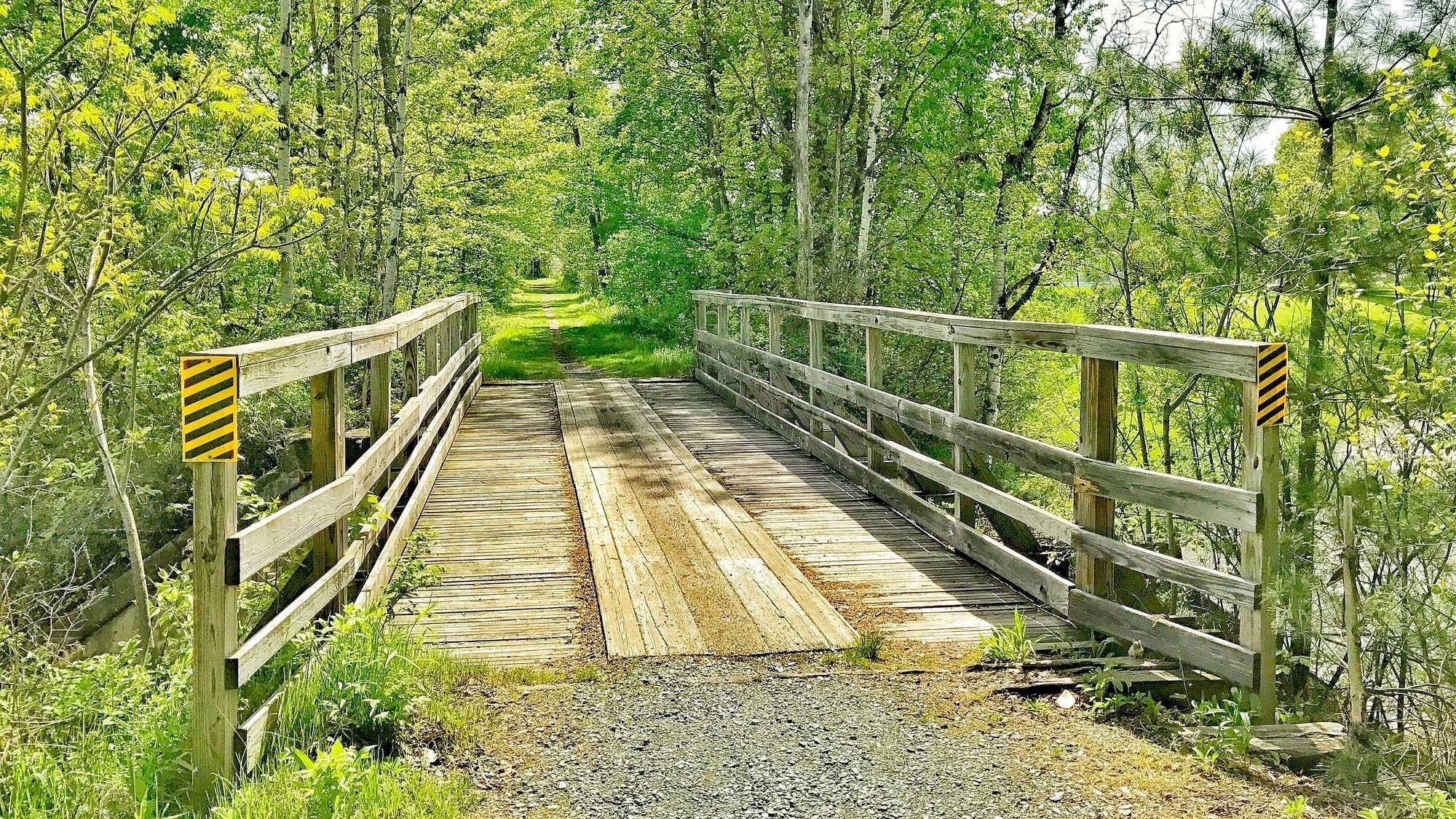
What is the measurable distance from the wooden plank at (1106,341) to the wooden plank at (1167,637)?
105cm

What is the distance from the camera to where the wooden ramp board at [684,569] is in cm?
528

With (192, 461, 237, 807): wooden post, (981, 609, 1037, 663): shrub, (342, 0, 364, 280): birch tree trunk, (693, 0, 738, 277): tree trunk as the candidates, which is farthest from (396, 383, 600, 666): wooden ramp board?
(693, 0, 738, 277): tree trunk

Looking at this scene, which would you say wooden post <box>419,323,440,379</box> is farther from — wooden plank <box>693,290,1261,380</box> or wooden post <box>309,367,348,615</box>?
wooden post <box>309,367,348,615</box>

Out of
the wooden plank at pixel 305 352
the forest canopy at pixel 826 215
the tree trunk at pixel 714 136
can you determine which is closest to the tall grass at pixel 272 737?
the forest canopy at pixel 826 215

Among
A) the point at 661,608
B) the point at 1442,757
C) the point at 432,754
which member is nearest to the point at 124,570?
the point at 661,608

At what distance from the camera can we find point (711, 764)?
3957mm

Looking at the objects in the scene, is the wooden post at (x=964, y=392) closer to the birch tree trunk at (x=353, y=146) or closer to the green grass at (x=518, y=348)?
the birch tree trunk at (x=353, y=146)

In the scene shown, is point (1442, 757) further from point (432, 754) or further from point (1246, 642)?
point (432, 754)

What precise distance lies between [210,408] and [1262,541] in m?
3.65

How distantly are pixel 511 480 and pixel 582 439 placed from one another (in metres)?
2.04

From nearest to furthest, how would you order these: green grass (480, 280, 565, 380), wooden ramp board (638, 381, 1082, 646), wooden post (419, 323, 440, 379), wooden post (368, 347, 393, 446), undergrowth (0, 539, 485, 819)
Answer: undergrowth (0, 539, 485, 819), wooden ramp board (638, 381, 1082, 646), wooden post (368, 347, 393, 446), wooden post (419, 323, 440, 379), green grass (480, 280, 565, 380)

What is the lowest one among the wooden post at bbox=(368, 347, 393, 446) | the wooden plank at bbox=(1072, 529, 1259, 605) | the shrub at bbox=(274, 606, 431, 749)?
the shrub at bbox=(274, 606, 431, 749)

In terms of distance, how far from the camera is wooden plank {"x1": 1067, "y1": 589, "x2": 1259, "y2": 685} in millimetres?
4309

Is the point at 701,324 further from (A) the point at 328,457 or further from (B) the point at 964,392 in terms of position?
(A) the point at 328,457
